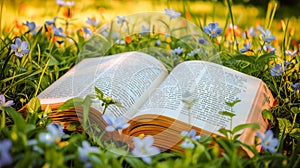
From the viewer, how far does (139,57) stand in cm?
194

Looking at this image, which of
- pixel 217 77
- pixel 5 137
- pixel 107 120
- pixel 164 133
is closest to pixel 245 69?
pixel 217 77

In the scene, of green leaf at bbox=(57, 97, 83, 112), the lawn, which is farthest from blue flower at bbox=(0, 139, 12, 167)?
green leaf at bbox=(57, 97, 83, 112)

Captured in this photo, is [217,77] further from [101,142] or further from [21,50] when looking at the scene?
[21,50]

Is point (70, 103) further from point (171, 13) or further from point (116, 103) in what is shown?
point (171, 13)

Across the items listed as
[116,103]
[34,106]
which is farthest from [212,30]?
[34,106]

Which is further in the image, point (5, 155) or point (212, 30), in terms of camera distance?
point (212, 30)

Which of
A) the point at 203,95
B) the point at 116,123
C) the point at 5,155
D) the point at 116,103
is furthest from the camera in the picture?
the point at 203,95

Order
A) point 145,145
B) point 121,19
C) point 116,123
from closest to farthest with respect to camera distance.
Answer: point 145,145 → point 116,123 → point 121,19

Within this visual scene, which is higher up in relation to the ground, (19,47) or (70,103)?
(19,47)

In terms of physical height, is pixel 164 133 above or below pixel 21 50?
below

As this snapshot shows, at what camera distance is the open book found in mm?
1487

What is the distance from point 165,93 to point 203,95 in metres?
0.12

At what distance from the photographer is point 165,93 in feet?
5.42

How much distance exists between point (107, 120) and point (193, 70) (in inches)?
19.0
